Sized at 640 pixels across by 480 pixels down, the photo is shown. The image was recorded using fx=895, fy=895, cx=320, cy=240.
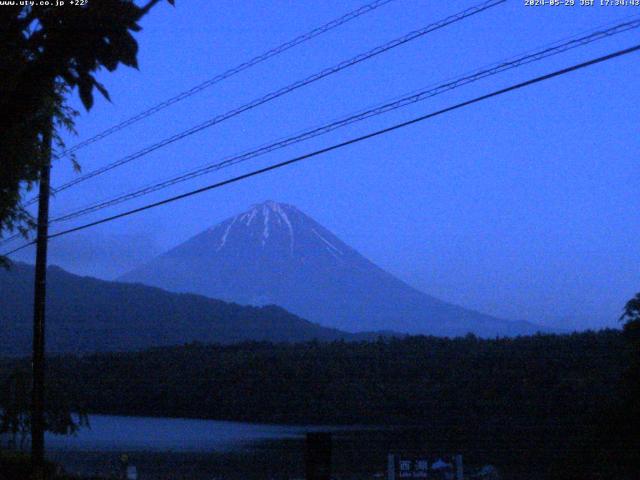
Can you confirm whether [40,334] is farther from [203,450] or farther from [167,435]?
[167,435]

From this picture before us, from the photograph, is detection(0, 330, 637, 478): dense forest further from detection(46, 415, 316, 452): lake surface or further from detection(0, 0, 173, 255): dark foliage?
detection(0, 0, 173, 255): dark foliage

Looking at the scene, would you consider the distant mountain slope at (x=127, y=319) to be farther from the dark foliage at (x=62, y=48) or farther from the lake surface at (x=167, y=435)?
the dark foliage at (x=62, y=48)

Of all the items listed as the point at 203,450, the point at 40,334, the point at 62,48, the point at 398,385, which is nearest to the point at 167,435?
the point at 203,450

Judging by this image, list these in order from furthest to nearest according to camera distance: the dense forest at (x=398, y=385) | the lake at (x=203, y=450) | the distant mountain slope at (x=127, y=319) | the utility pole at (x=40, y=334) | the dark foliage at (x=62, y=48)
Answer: the distant mountain slope at (x=127, y=319)
the dense forest at (x=398, y=385)
the lake at (x=203, y=450)
the utility pole at (x=40, y=334)
the dark foliage at (x=62, y=48)

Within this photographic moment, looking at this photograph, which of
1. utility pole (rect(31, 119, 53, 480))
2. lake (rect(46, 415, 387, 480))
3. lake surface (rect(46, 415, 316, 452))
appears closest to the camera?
utility pole (rect(31, 119, 53, 480))

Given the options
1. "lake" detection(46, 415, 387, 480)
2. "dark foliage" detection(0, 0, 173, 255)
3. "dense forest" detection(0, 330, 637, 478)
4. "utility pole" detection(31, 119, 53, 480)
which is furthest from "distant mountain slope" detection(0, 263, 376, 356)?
"dark foliage" detection(0, 0, 173, 255)

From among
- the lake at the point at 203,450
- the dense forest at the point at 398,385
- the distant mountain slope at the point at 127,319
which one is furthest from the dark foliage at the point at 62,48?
the distant mountain slope at the point at 127,319

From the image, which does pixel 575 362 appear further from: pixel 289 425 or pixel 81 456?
pixel 81 456
